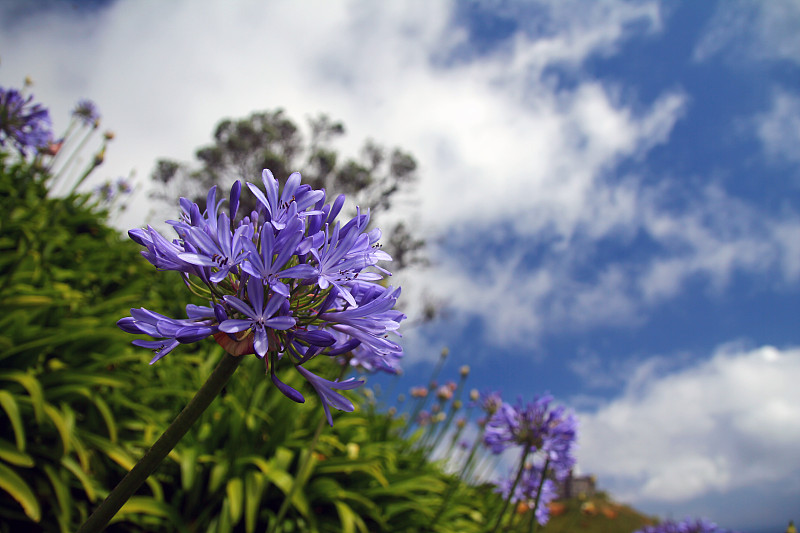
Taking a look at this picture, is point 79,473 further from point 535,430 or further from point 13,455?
point 535,430

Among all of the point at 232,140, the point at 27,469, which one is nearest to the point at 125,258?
the point at 27,469

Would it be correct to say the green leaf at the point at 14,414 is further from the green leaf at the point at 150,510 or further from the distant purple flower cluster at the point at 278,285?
the distant purple flower cluster at the point at 278,285

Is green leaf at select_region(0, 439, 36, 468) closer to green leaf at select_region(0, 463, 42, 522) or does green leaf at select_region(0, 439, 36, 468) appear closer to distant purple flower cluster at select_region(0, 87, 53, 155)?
green leaf at select_region(0, 463, 42, 522)

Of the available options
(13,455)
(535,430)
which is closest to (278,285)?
(535,430)

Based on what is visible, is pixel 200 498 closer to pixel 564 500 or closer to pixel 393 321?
pixel 393 321

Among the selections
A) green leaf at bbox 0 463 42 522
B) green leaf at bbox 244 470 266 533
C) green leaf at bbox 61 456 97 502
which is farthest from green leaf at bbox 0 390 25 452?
green leaf at bbox 244 470 266 533

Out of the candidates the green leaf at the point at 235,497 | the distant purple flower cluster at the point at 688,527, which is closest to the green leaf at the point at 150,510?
the green leaf at the point at 235,497
